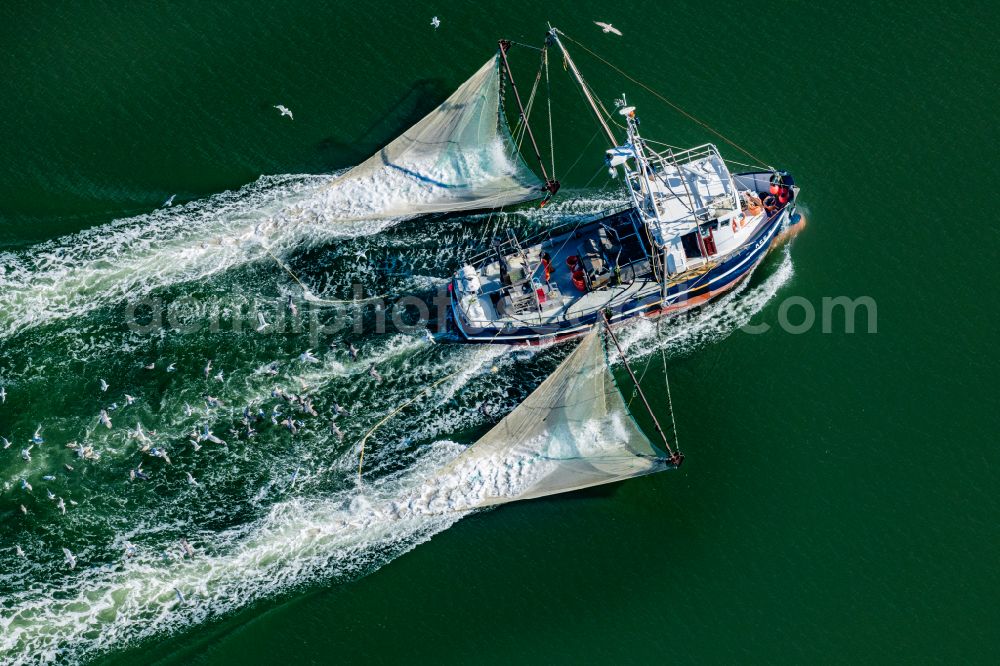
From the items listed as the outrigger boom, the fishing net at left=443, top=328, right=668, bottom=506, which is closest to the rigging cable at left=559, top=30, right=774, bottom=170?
the outrigger boom

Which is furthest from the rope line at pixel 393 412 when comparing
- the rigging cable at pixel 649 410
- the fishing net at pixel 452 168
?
the fishing net at pixel 452 168

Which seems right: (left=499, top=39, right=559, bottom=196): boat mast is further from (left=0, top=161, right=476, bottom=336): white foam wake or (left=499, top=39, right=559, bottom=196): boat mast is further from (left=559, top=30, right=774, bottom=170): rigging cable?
(left=0, top=161, right=476, bottom=336): white foam wake

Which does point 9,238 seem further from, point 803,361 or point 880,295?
point 880,295

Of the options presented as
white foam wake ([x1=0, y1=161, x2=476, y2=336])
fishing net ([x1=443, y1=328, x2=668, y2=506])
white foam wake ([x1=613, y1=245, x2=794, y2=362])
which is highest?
white foam wake ([x1=0, y1=161, x2=476, y2=336])

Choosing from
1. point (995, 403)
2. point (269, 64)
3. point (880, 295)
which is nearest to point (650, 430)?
point (880, 295)

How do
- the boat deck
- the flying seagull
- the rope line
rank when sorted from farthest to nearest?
1. the flying seagull
2. the boat deck
3. the rope line

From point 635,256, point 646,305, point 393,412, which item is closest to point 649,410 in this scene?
point 646,305
